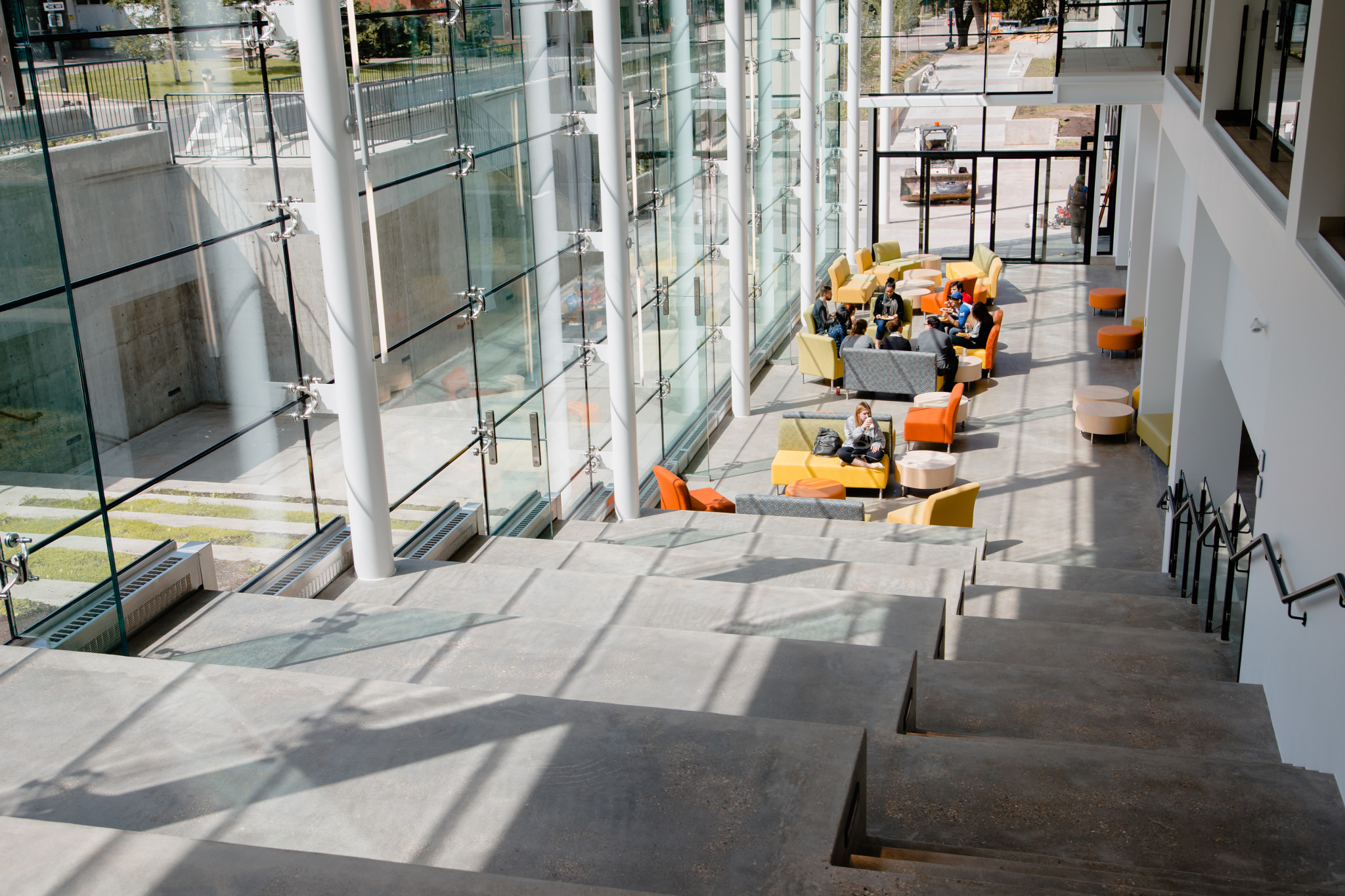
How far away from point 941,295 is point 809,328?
3.26m

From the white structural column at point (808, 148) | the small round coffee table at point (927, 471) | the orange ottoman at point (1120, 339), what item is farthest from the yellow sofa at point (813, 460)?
the orange ottoman at point (1120, 339)

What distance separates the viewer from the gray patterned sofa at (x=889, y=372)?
1510 centimetres

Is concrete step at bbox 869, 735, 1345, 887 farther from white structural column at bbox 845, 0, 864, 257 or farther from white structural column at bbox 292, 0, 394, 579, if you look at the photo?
white structural column at bbox 845, 0, 864, 257

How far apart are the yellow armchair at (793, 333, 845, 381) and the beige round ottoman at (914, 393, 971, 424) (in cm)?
181

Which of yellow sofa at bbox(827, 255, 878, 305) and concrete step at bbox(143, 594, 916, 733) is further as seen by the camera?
yellow sofa at bbox(827, 255, 878, 305)

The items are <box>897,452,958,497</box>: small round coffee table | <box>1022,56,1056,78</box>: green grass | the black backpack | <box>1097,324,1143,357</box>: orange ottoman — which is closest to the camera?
<box>897,452,958,497</box>: small round coffee table

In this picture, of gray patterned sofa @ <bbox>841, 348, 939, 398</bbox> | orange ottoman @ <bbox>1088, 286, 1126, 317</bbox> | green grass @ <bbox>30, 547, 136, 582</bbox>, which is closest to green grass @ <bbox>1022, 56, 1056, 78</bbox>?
orange ottoman @ <bbox>1088, 286, 1126, 317</bbox>

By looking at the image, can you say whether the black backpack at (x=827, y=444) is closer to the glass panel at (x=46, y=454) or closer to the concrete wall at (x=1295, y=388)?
the concrete wall at (x=1295, y=388)

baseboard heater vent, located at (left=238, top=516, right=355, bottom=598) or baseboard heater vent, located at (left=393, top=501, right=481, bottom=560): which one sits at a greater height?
baseboard heater vent, located at (left=238, top=516, right=355, bottom=598)

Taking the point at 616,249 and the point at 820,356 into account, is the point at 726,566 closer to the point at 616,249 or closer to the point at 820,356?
the point at 616,249

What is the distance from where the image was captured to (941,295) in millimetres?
19031

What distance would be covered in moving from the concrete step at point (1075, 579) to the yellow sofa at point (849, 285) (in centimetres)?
1011

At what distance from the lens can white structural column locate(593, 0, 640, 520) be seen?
9242 millimetres

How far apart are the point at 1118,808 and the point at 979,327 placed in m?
13.2
